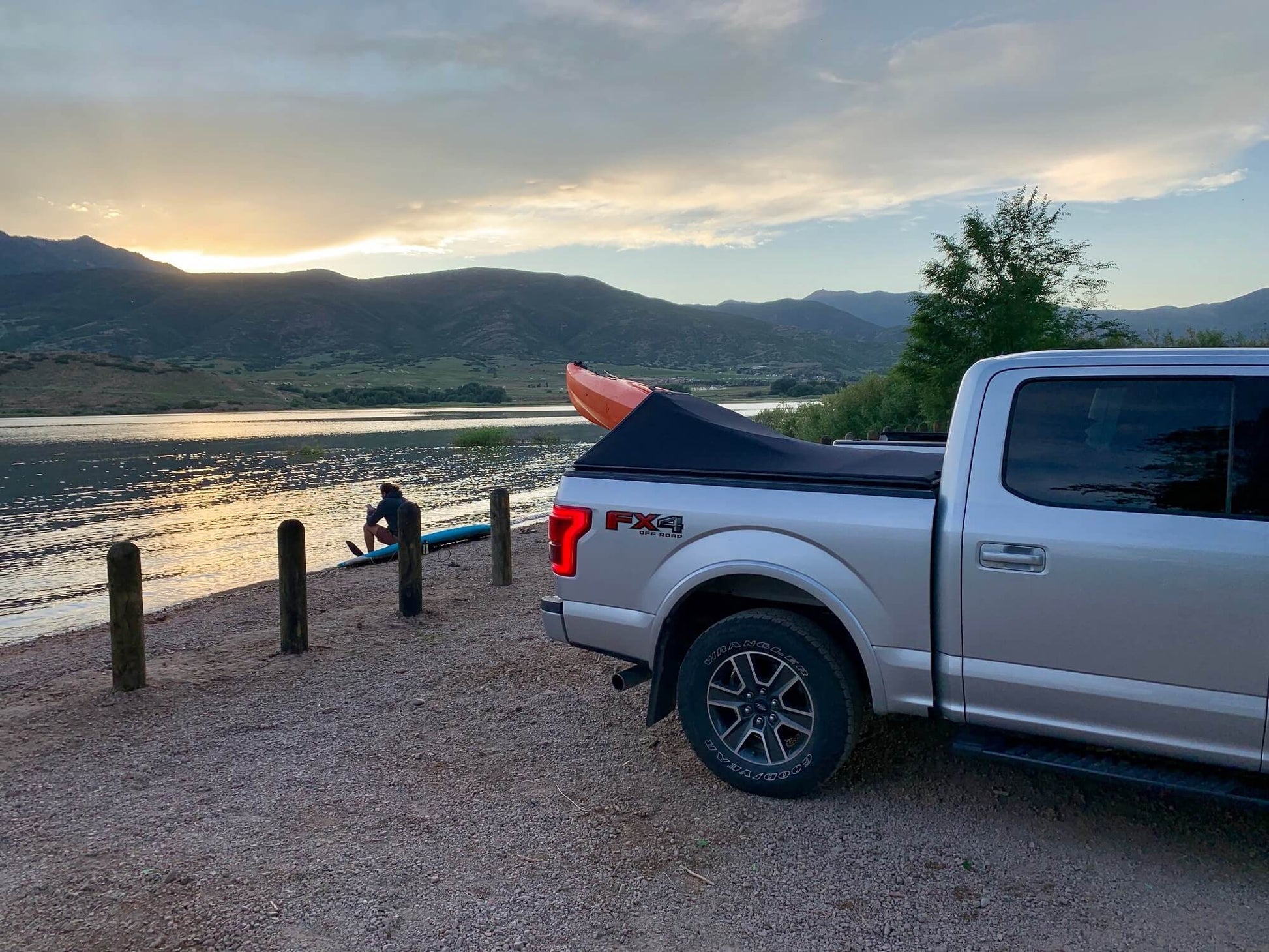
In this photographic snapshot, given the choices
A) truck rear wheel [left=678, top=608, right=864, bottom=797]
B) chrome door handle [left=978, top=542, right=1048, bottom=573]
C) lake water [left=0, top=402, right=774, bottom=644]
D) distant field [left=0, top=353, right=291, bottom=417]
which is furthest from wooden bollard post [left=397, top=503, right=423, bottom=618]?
distant field [left=0, top=353, right=291, bottom=417]

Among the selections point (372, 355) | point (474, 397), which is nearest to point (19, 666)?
point (474, 397)

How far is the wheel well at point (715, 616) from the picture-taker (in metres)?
4.21

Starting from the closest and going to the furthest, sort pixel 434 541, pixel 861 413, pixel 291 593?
1. pixel 291 593
2. pixel 434 541
3. pixel 861 413

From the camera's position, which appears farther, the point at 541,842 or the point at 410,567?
the point at 410,567

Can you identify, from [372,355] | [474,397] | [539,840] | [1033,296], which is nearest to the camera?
[539,840]

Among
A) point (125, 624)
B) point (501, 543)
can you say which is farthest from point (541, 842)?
point (501, 543)

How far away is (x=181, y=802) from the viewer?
4523 mm

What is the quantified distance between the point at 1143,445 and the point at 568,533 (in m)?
2.72

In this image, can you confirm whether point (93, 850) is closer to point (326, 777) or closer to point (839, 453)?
point (326, 777)

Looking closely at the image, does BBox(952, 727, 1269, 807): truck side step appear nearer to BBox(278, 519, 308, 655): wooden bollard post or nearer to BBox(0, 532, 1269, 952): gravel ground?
BBox(0, 532, 1269, 952): gravel ground

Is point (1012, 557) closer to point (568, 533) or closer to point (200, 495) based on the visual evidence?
point (568, 533)

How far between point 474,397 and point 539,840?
295 feet

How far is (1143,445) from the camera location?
354 cm

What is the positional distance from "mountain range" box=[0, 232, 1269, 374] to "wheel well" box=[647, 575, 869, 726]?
458ft
